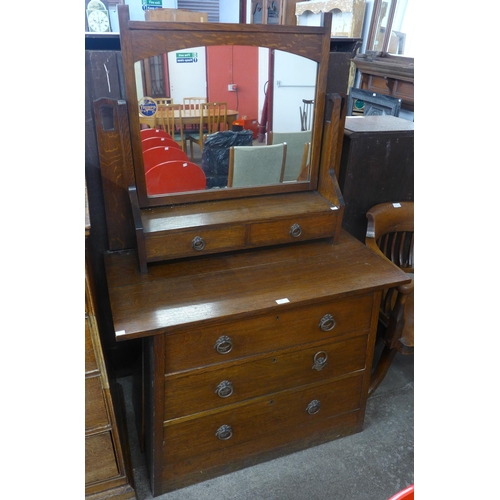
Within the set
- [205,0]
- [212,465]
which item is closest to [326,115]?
[212,465]

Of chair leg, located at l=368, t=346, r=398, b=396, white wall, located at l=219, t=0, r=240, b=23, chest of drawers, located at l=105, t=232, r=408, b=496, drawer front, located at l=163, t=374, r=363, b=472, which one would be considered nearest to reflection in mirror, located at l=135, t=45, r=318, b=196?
chest of drawers, located at l=105, t=232, r=408, b=496

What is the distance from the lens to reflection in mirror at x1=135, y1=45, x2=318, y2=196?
123 cm

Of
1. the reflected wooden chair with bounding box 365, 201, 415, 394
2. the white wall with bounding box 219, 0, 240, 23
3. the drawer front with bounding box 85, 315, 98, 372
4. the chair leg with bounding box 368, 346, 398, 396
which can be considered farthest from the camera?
the white wall with bounding box 219, 0, 240, 23

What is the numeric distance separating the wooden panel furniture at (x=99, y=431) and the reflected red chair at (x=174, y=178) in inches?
14.5

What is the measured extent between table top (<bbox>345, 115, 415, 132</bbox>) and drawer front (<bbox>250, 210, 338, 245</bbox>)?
1.41 ft

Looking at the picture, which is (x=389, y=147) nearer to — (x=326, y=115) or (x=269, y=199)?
(x=326, y=115)

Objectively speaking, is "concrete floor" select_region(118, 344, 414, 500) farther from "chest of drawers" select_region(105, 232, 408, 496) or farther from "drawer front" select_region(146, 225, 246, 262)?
"drawer front" select_region(146, 225, 246, 262)

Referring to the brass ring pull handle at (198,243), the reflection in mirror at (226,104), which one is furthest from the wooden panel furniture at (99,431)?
the reflection in mirror at (226,104)

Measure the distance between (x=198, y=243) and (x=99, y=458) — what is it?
72 cm

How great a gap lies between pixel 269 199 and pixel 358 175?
0.44 meters

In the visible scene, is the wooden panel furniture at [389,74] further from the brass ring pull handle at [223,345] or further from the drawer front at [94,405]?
the drawer front at [94,405]

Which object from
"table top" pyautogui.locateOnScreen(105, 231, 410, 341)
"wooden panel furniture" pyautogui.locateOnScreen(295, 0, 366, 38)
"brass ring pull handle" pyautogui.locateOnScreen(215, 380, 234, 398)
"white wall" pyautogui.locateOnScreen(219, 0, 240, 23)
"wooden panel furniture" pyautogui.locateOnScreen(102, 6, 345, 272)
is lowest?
"brass ring pull handle" pyautogui.locateOnScreen(215, 380, 234, 398)

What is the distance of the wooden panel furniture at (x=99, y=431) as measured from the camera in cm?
108

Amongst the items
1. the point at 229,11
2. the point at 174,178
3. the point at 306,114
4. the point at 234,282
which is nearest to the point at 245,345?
the point at 234,282
